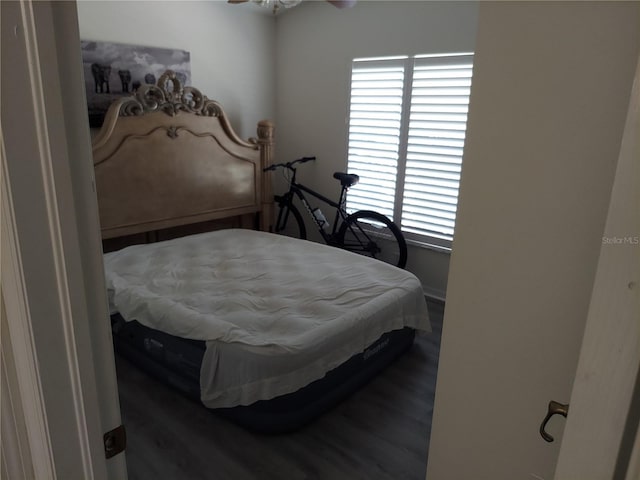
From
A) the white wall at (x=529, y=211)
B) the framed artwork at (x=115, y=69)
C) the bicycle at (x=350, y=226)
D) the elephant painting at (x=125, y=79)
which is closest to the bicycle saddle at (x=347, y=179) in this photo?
the bicycle at (x=350, y=226)

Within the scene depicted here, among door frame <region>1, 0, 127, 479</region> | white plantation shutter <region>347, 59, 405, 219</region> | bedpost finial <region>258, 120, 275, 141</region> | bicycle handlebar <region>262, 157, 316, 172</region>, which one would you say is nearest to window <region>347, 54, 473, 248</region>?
white plantation shutter <region>347, 59, 405, 219</region>

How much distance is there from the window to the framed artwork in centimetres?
172

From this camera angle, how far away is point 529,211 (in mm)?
844

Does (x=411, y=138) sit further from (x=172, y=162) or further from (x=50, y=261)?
(x=50, y=261)

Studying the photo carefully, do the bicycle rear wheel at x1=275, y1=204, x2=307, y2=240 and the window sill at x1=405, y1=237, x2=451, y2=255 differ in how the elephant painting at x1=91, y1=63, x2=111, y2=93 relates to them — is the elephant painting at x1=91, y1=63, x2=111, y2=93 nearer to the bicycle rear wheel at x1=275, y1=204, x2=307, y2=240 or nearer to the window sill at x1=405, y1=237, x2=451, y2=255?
the bicycle rear wheel at x1=275, y1=204, x2=307, y2=240

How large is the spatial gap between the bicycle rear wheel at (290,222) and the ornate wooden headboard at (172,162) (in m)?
0.33

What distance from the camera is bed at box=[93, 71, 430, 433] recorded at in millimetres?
2197

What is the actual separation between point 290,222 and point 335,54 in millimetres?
1804

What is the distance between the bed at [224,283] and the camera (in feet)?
7.21

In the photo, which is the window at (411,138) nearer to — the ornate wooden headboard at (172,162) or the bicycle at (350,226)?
the bicycle at (350,226)

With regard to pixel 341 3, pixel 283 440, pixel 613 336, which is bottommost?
pixel 283 440

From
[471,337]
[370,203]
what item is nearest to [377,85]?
[370,203]

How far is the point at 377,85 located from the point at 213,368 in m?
2.90

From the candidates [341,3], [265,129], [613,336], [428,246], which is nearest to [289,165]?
[265,129]
